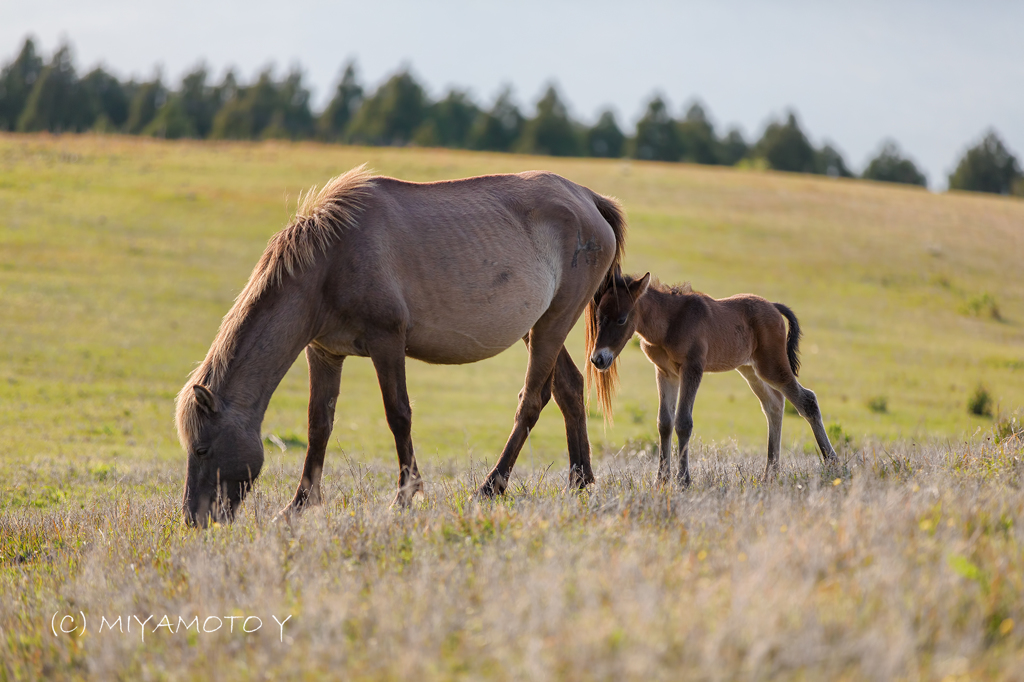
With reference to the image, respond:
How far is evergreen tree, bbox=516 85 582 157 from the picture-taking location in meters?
68.0

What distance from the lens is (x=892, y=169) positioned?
2923 inches

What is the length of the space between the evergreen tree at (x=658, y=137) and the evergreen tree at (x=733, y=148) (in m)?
4.21

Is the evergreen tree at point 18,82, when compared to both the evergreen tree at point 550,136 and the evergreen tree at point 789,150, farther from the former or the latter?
the evergreen tree at point 789,150

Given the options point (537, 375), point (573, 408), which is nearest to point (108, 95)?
point (573, 408)

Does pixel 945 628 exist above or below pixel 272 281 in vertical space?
below

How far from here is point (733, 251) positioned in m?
30.5

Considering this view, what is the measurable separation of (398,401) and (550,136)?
65.4m

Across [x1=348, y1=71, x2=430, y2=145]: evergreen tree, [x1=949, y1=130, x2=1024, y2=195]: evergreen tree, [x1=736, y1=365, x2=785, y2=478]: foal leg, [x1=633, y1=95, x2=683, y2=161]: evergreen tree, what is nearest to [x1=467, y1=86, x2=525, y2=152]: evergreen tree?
[x1=348, y1=71, x2=430, y2=145]: evergreen tree

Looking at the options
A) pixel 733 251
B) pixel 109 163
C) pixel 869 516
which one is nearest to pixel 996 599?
pixel 869 516

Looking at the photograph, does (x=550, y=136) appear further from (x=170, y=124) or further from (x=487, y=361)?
(x=487, y=361)

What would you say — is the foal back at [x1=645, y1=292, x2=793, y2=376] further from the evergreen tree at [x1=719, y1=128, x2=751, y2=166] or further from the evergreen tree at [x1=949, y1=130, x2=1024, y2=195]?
the evergreen tree at [x1=949, y1=130, x2=1024, y2=195]

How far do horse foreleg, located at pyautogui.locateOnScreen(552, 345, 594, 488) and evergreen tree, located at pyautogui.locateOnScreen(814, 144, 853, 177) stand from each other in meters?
71.7

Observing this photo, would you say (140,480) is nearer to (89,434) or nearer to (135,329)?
(89,434)

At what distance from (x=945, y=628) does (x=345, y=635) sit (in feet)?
7.52
